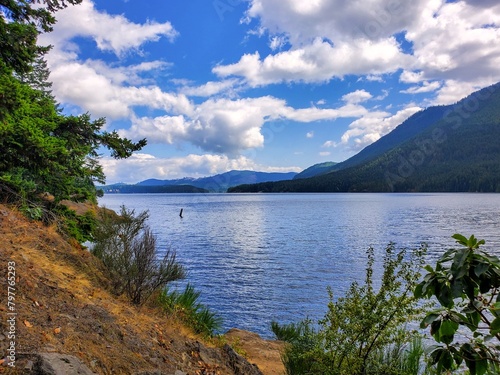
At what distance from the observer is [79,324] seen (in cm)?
625

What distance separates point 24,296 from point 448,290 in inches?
268

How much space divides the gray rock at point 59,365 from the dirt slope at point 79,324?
21cm

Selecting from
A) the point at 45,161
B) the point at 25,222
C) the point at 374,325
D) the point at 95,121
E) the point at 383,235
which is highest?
the point at 95,121

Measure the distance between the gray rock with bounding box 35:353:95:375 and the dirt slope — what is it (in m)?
0.21

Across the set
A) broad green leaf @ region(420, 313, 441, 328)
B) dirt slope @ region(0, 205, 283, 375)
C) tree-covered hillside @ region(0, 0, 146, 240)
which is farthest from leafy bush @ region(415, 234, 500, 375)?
tree-covered hillside @ region(0, 0, 146, 240)

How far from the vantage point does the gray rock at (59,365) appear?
435cm

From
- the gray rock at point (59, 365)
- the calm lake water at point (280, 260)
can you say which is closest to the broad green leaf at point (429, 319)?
the gray rock at point (59, 365)

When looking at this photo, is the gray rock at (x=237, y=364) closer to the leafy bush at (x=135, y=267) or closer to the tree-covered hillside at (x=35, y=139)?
the leafy bush at (x=135, y=267)

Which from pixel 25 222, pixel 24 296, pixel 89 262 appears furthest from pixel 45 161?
pixel 24 296

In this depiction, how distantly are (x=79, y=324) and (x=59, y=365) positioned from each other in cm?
178

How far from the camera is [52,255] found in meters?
10.2

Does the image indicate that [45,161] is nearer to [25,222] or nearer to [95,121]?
[25,222]

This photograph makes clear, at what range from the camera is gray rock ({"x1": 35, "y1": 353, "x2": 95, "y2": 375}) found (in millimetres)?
4352

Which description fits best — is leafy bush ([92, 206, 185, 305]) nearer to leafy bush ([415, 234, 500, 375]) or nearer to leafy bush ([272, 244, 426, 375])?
leafy bush ([272, 244, 426, 375])
